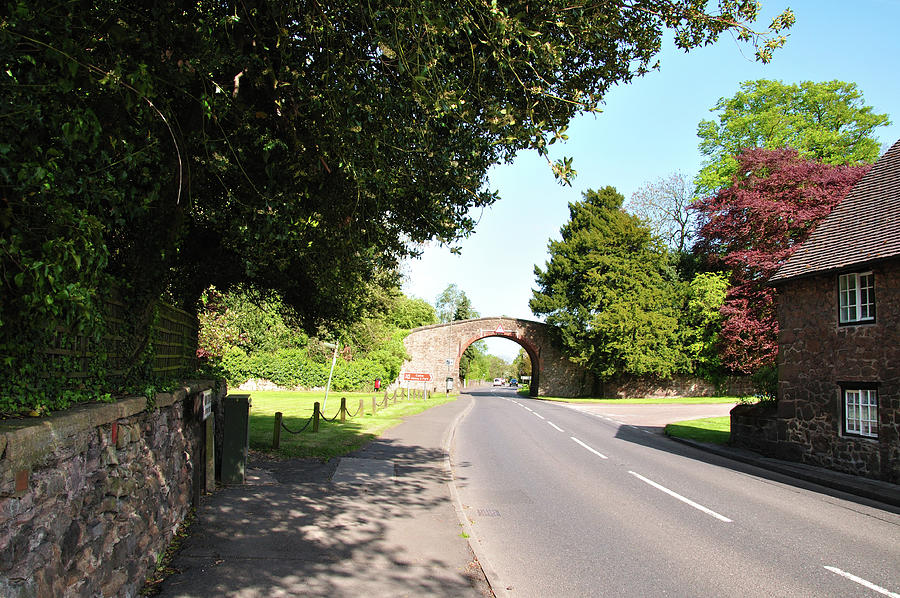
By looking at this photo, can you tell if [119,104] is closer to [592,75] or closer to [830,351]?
[592,75]

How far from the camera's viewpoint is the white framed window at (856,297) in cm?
1191

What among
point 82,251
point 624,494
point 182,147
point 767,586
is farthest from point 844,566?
point 182,147

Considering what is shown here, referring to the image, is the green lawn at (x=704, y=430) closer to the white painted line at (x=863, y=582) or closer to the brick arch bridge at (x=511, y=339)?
the white painted line at (x=863, y=582)

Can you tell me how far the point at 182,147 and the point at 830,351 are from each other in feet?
44.9

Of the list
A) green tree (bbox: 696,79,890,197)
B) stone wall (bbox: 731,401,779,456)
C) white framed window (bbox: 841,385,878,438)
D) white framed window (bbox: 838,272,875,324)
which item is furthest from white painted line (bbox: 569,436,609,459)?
green tree (bbox: 696,79,890,197)

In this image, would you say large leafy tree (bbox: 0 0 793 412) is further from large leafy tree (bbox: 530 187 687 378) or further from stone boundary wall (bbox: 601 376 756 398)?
stone boundary wall (bbox: 601 376 756 398)

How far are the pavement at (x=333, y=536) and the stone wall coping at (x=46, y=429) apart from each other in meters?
1.69

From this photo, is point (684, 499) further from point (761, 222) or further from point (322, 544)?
point (761, 222)

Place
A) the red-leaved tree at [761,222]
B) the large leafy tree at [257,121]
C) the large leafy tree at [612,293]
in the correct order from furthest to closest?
the large leafy tree at [612,293], the red-leaved tree at [761,222], the large leafy tree at [257,121]

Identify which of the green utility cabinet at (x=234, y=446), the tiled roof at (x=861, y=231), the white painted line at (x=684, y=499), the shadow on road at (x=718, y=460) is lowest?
the shadow on road at (x=718, y=460)

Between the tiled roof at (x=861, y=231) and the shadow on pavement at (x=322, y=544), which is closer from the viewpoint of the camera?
the shadow on pavement at (x=322, y=544)

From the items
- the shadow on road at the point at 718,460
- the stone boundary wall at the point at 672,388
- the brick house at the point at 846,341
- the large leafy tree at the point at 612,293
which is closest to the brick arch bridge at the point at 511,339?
the large leafy tree at the point at 612,293

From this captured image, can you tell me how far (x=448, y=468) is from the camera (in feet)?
36.3

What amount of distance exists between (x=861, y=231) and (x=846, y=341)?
272 cm
